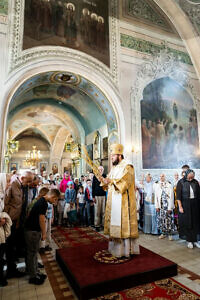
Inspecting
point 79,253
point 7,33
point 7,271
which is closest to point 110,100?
point 7,33

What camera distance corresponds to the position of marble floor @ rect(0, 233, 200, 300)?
3197 mm

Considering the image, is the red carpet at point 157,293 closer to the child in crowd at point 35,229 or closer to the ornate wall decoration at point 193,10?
the child in crowd at point 35,229

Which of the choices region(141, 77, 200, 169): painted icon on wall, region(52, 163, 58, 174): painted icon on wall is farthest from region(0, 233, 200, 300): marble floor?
region(52, 163, 58, 174): painted icon on wall

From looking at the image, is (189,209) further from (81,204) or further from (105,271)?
(81,204)

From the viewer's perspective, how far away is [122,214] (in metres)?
4.03

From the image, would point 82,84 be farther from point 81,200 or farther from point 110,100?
point 81,200

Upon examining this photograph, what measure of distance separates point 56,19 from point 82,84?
2.71 m

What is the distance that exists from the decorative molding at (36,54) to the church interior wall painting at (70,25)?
192 mm

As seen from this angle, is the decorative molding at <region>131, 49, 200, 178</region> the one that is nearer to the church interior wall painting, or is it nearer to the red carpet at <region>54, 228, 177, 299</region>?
the church interior wall painting

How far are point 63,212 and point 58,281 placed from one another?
14.4 feet

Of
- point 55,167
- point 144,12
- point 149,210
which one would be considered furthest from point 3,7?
point 55,167

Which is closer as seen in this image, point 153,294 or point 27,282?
point 153,294

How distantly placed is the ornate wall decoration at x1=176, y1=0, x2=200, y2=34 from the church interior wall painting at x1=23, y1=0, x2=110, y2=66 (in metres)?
3.69

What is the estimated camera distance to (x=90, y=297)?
3016 millimetres
